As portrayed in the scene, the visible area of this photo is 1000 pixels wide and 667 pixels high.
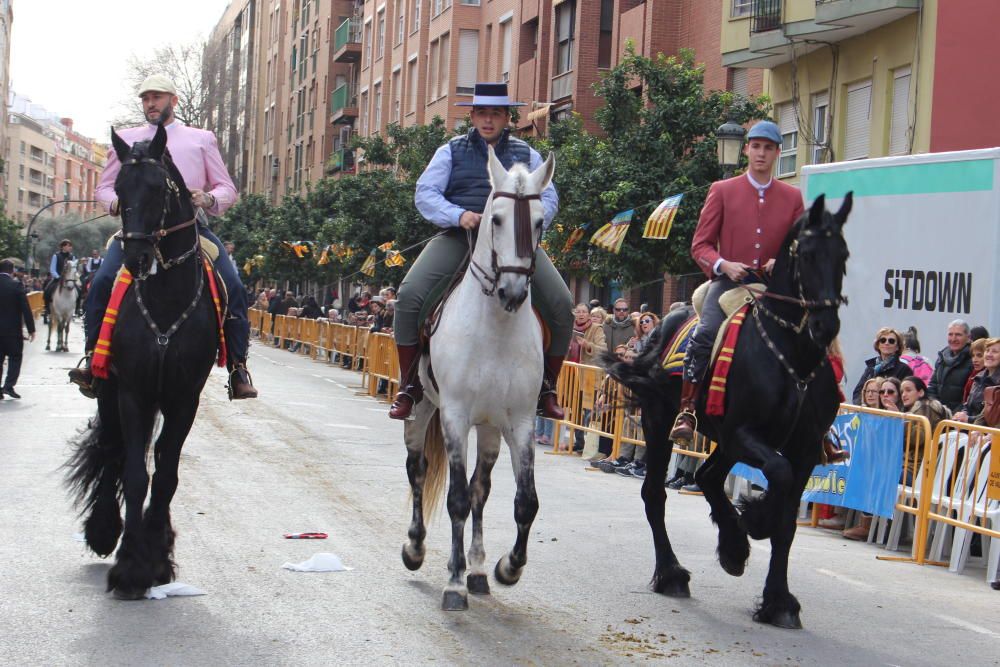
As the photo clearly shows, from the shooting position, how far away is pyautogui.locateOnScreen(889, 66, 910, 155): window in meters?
24.4

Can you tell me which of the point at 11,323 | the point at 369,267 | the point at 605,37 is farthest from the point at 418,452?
the point at 605,37

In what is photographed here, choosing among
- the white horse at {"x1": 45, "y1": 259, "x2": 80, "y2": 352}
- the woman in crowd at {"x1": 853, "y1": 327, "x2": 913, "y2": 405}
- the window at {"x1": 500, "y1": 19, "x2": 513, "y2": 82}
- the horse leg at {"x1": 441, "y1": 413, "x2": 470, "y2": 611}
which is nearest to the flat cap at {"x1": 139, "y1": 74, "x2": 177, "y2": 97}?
the horse leg at {"x1": 441, "y1": 413, "x2": 470, "y2": 611}

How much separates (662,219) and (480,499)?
1482 centimetres

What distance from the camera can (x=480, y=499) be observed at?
26.1 ft

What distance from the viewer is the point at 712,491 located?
28.2ft

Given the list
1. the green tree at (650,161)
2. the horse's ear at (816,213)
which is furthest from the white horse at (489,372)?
the green tree at (650,161)

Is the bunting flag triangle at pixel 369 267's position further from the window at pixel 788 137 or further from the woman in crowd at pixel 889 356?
the woman in crowd at pixel 889 356

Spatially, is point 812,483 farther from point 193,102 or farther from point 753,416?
point 193,102

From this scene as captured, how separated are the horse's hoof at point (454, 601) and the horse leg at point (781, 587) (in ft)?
5.30

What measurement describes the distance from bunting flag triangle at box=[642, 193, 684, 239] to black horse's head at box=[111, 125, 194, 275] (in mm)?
15122

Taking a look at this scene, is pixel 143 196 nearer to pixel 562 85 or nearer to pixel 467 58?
pixel 562 85

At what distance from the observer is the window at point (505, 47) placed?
47.0 metres

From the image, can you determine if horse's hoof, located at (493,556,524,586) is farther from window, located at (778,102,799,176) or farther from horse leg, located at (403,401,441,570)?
window, located at (778,102,799,176)

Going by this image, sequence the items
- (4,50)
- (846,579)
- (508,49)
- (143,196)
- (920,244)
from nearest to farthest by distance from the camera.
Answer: (143,196), (846,579), (920,244), (508,49), (4,50)
